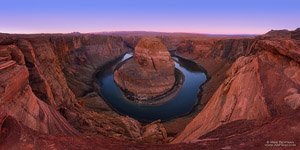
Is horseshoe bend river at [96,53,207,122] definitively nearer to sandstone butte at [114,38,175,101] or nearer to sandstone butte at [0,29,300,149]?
sandstone butte at [114,38,175,101]

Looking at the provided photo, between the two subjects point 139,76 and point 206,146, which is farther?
point 139,76

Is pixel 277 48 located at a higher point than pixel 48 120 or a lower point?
higher

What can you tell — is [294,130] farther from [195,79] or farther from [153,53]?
[195,79]

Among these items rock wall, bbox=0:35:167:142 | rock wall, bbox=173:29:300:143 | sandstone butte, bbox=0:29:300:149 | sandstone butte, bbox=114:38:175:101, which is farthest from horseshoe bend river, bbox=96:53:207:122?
rock wall, bbox=173:29:300:143

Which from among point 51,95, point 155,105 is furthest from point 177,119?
point 51,95

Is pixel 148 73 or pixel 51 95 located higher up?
pixel 51 95

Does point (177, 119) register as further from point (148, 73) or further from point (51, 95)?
point (148, 73)

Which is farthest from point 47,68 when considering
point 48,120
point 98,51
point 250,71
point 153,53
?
point 98,51

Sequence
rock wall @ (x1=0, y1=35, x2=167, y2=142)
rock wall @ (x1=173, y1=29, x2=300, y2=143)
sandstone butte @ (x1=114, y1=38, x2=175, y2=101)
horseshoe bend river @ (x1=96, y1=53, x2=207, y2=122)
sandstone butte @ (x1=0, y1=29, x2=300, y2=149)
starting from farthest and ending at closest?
sandstone butte @ (x1=114, y1=38, x2=175, y2=101), horseshoe bend river @ (x1=96, y1=53, x2=207, y2=122), rock wall @ (x1=173, y1=29, x2=300, y2=143), rock wall @ (x1=0, y1=35, x2=167, y2=142), sandstone butte @ (x1=0, y1=29, x2=300, y2=149)
